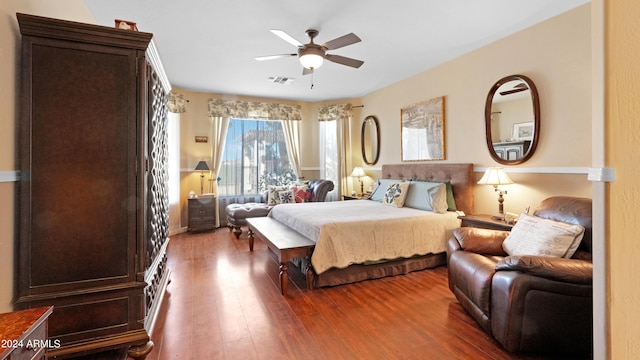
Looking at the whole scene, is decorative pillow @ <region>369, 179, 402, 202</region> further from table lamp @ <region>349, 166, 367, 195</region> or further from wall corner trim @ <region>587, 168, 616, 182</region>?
wall corner trim @ <region>587, 168, 616, 182</region>

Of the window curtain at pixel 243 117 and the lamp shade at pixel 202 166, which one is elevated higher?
the window curtain at pixel 243 117

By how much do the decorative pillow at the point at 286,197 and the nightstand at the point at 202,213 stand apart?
131 cm

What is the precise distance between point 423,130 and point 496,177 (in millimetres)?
1601

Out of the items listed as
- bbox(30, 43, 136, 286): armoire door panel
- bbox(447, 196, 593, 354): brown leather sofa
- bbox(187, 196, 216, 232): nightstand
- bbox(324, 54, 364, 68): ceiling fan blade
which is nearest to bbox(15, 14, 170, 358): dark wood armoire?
bbox(30, 43, 136, 286): armoire door panel

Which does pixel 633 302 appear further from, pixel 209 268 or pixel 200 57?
pixel 200 57

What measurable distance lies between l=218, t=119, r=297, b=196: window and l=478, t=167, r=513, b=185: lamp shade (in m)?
4.19

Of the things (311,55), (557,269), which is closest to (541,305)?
(557,269)

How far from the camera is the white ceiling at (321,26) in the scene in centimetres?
262

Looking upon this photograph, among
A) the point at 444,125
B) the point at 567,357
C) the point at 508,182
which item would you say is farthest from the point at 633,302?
the point at 444,125

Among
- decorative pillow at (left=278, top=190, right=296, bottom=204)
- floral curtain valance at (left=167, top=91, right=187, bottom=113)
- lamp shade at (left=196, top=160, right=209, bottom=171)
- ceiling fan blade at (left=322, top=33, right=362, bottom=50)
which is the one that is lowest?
decorative pillow at (left=278, top=190, right=296, bottom=204)

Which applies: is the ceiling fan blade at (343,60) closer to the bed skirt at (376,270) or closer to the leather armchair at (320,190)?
the bed skirt at (376,270)

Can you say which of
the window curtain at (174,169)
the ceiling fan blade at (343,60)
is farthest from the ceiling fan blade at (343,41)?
the window curtain at (174,169)

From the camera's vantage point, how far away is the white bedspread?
2863mm

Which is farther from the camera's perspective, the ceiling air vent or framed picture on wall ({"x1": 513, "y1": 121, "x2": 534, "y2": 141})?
the ceiling air vent
